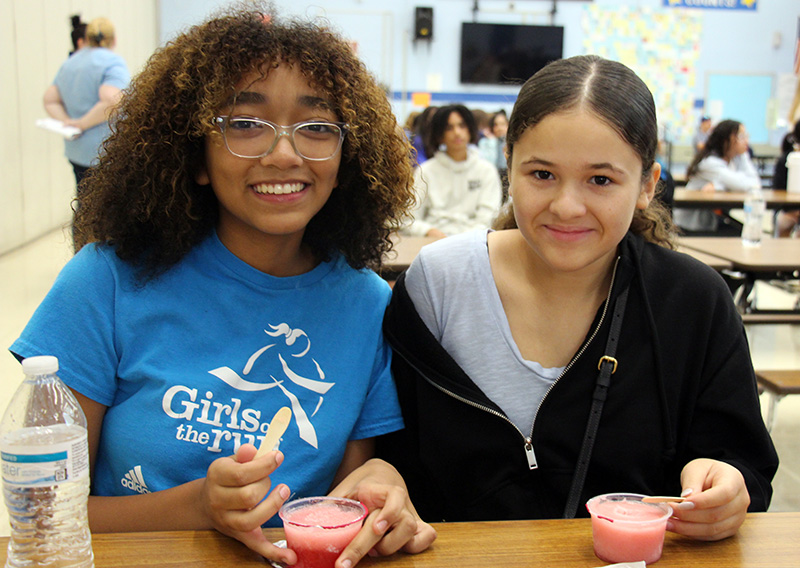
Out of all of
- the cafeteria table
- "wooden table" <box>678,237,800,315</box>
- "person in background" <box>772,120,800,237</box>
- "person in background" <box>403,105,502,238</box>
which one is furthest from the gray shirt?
"person in background" <box>772,120,800,237</box>

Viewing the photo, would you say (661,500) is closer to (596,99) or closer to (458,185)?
(596,99)

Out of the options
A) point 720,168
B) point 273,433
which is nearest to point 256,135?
point 273,433

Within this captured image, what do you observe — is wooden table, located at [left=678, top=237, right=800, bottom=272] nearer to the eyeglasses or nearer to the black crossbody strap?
the black crossbody strap

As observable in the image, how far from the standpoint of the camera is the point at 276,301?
1275 mm

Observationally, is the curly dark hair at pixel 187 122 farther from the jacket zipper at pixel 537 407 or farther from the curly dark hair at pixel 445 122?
the curly dark hair at pixel 445 122

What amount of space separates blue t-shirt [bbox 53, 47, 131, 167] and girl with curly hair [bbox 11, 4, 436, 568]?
3880mm

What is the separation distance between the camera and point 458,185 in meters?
4.68

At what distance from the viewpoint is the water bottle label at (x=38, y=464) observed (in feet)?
2.60

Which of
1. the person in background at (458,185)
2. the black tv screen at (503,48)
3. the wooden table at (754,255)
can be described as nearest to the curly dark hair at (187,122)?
the wooden table at (754,255)

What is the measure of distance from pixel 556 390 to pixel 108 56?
4.47 metres

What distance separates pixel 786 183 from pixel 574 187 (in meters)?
6.05

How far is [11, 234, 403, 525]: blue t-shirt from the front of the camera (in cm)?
114

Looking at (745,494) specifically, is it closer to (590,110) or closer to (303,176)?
(590,110)

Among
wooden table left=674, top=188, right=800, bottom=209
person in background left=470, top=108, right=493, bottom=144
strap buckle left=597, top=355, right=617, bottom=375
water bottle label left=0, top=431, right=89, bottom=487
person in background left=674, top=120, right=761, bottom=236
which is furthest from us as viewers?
person in background left=470, top=108, right=493, bottom=144
